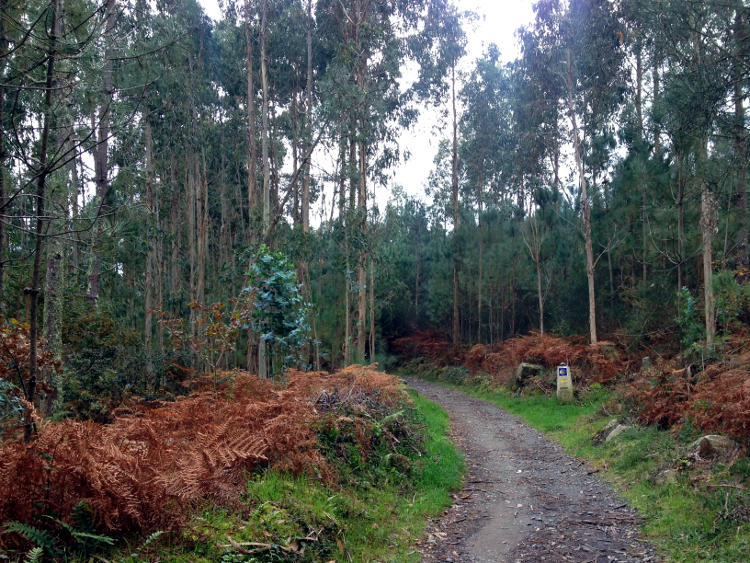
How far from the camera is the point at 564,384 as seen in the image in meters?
14.1

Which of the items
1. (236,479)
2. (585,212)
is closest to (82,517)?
(236,479)

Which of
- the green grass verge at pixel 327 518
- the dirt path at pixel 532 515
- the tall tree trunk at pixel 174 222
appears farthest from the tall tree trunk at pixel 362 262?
the tall tree trunk at pixel 174 222

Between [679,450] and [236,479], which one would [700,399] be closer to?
[679,450]

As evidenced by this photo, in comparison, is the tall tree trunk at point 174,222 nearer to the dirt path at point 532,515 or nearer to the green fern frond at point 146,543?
the dirt path at point 532,515

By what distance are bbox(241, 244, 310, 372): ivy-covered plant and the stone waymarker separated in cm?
805

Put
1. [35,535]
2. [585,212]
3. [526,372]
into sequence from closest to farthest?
[35,535]
[526,372]
[585,212]

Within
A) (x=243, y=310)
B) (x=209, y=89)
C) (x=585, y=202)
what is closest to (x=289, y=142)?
(x=209, y=89)

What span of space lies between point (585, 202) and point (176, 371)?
12826mm

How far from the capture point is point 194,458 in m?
4.42

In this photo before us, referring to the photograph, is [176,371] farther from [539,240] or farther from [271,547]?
[539,240]

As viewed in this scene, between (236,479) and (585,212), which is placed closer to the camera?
(236,479)

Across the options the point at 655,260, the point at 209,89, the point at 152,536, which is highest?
the point at 209,89

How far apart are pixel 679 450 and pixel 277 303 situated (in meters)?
5.93

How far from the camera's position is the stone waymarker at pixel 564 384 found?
45.9ft
